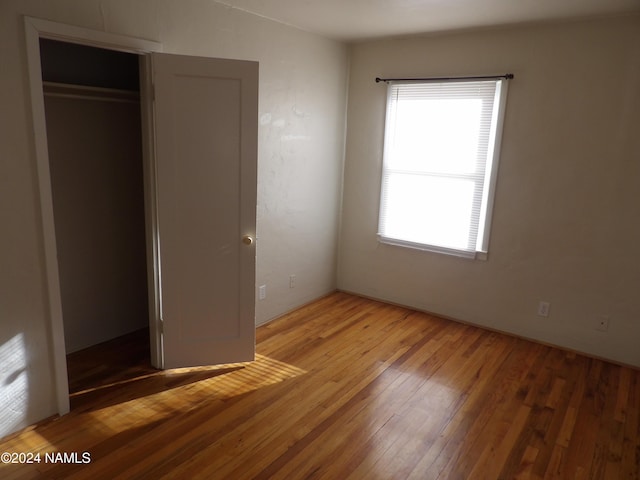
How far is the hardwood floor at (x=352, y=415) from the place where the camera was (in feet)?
7.55

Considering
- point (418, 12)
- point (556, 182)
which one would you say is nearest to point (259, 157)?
point (418, 12)

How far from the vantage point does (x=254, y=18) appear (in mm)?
3404

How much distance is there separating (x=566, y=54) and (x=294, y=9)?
6.75 ft

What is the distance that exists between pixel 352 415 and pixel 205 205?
161cm

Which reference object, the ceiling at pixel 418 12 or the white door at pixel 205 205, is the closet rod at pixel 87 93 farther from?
the ceiling at pixel 418 12

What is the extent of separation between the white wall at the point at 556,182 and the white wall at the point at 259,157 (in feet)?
2.27

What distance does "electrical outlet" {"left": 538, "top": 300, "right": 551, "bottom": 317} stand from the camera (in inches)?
149

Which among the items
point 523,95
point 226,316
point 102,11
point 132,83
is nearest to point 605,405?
point 523,95

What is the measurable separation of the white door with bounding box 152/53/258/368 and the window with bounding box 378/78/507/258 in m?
1.75

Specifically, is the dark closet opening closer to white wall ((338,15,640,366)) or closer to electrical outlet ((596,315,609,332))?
white wall ((338,15,640,366))

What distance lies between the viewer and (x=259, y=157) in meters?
3.66

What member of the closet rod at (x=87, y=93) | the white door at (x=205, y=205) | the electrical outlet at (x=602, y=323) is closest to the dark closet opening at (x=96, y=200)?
the closet rod at (x=87, y=93)

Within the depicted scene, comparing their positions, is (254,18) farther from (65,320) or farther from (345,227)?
(65,320)

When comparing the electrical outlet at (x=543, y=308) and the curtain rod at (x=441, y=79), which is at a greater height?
the curtain rod at (x=441, y=79)
